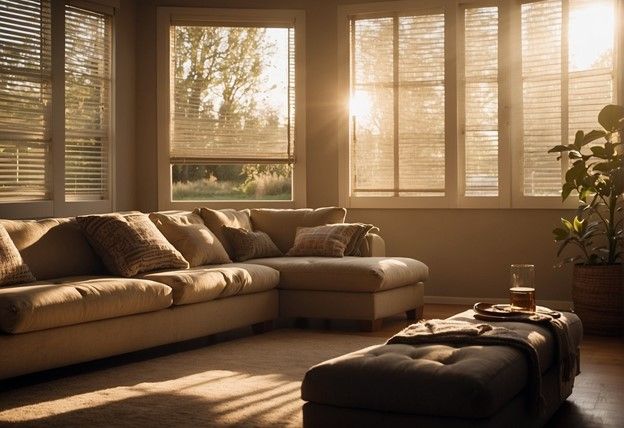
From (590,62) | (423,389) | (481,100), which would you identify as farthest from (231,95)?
(423,389)

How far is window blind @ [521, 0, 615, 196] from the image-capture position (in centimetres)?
704

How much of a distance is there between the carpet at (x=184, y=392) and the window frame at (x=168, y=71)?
266 cm

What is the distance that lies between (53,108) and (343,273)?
8.49 ft

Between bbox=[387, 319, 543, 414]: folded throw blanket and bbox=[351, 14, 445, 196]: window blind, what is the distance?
408cm

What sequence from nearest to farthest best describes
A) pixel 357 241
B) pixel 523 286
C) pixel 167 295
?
pixel 523 286 < pixel 167 295 < pixel 357 241

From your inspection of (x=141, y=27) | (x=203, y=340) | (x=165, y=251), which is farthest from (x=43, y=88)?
(x=203, y=340)

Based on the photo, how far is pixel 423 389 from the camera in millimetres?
2934

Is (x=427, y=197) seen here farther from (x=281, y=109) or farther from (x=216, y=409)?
(x=216, y=409)

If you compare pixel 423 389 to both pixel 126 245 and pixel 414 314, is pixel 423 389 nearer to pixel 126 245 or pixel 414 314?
pixel 126 245

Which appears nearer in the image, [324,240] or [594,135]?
[594,135]

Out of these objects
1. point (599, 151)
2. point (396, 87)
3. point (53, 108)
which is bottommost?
point (599, 151)

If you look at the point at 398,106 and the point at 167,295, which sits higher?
the point at 398,106

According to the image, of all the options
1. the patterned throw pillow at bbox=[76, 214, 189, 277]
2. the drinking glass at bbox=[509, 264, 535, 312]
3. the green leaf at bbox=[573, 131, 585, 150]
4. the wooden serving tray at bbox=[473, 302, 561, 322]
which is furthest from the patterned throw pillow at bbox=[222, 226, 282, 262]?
the drinking glass at bbox=[509, 264, 535, 312]

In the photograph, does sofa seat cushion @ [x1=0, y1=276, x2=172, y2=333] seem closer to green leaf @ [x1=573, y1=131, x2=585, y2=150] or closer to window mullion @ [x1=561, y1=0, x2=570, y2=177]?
green leaf @ [x1=573, y1=131, x2=585, y2=150]
